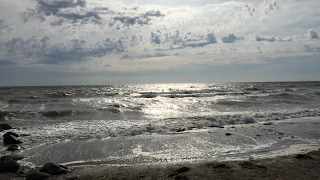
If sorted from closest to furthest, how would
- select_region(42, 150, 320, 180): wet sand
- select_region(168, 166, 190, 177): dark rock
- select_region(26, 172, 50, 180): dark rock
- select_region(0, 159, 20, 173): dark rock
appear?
1. select_region(42, 150, 320, 180): wet sand
2. select_region(26, 172, 50, 180): dark rock
3. select_region(168, 166, 190, 177): dark rock
4. select_region(0, 159, 20, 173): dark rock

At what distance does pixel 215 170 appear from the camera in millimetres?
6809

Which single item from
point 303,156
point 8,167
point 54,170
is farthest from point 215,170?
point 8,167

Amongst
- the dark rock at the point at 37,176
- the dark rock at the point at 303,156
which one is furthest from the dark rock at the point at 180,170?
the dark rock at the point at 303,156

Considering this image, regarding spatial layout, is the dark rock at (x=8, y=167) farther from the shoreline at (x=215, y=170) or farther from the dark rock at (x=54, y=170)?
the dark rock at (x=54, y=170)

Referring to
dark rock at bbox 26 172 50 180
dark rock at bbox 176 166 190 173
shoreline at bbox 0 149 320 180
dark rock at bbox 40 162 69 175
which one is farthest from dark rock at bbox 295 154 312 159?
dark rock at bbox 26 172 50 180

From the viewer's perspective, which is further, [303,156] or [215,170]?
[303,156]

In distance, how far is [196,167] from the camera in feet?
23.5

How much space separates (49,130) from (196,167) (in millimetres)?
9510

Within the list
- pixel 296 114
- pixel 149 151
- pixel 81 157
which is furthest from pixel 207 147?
pixel 296 114

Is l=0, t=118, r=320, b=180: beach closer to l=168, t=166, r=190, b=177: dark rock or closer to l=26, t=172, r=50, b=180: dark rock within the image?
l=168, t=166, r=190, b=177: dark rock

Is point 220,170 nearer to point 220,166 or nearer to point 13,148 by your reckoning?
point 220,166

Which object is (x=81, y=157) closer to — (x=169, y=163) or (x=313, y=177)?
(x=169, y=163)

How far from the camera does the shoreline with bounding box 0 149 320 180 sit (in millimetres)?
6395

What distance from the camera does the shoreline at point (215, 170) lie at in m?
6.39
